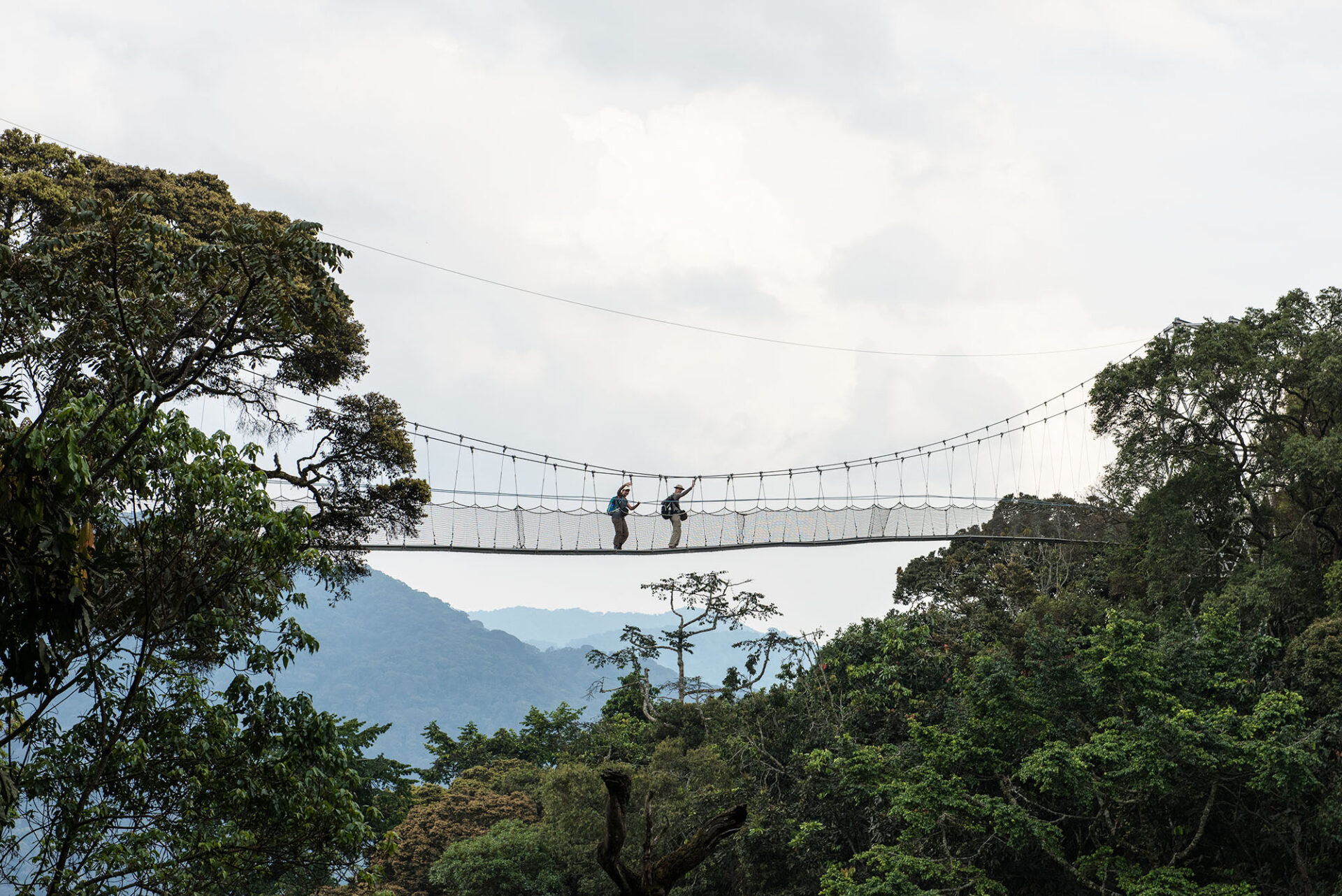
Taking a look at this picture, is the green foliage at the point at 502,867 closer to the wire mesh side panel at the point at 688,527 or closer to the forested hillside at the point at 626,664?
the forested hillside at the point at 626,664

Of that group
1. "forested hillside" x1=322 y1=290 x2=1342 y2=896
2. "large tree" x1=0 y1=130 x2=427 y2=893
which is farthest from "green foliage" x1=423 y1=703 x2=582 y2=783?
"large tree" x1=0 y1=130 x2=427 y2=893

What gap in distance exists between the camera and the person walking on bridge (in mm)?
14344

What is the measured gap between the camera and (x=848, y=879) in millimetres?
12836

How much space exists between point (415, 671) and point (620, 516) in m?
171

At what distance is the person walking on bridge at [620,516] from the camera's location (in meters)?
14.3

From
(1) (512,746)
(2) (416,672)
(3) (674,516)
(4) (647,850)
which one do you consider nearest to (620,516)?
(3) (674,516)

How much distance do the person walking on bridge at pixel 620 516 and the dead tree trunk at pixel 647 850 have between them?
29.1ft

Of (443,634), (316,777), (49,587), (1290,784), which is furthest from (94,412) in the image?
(443,634)

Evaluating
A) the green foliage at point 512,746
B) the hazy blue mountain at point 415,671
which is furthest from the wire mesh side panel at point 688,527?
the hazy blue mountain at point 415,671

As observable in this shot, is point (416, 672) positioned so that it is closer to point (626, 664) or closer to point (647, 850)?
point (626, 664)

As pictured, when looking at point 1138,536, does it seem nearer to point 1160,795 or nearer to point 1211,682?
point 1211,682

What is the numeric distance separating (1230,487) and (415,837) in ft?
45.6

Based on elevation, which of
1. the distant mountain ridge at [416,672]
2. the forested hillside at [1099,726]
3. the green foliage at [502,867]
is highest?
the forested hillside at [1099,726]

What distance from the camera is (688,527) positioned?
1513 centimetres
